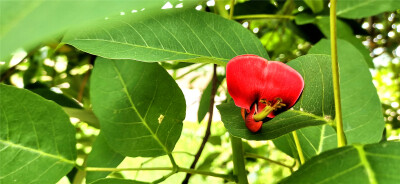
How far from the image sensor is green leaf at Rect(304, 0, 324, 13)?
677 millimetres

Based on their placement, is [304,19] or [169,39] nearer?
[169,39]

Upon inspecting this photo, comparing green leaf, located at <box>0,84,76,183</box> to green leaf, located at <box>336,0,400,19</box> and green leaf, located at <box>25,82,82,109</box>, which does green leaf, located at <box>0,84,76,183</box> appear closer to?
green leaf, located at <box>25,82,82,109</box>

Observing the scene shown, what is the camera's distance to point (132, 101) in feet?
1.40

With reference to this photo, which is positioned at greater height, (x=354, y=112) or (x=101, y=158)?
(x=354, y=112)

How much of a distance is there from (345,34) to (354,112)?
32 cm

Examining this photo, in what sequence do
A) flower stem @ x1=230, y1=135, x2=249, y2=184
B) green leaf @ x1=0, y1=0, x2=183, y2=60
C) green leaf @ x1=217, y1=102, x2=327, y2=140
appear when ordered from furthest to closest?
1. flower stem @ x1=230, y1=135, x2=249, y2=184
2. green leaf @ x1=217, y1=102, x2=327, y2=140
3. green leaf @ x1=0, y1=0, x2=183, y2=60

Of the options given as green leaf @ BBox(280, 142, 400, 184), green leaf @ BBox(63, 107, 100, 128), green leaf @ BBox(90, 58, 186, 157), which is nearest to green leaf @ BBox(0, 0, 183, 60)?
green leaf @ BBox(280, 142, 400, 184)

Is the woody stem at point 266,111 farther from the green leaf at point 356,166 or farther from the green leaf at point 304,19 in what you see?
the green leaf at point 304,19

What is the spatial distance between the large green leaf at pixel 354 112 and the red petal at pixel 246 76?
0.16 m

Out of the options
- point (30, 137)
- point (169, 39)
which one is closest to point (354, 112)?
point (169, 39)

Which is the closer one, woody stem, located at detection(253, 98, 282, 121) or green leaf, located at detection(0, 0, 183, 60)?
green leaf, located at detection(0, 0, 183, 60)

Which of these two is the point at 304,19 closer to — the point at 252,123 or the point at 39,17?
the point at 252,123

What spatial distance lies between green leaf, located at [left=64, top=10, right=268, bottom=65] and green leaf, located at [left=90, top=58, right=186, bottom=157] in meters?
0.04

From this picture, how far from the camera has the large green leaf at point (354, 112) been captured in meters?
0.44
